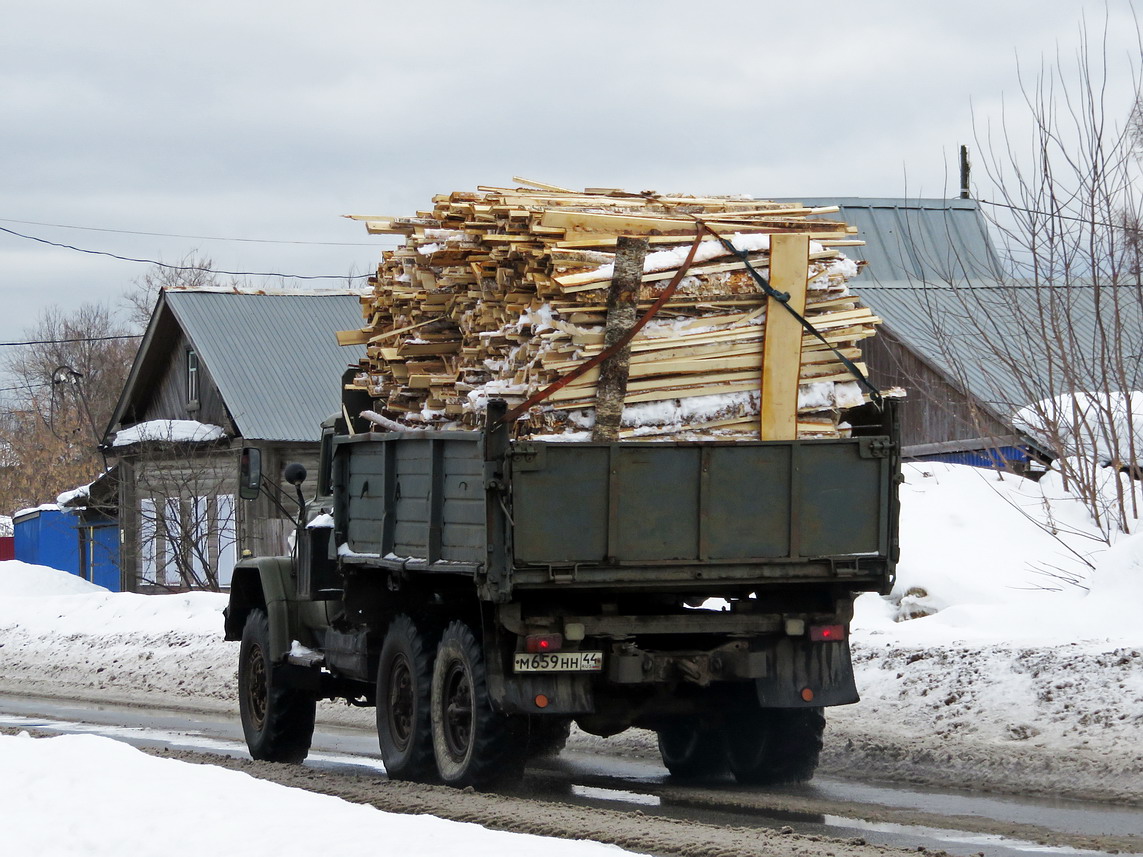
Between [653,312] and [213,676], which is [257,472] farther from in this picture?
[213,676]

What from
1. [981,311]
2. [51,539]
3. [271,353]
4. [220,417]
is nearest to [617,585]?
[981,311]

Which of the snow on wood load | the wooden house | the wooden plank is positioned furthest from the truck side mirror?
the wooden house

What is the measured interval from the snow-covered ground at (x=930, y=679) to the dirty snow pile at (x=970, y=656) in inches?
0.7

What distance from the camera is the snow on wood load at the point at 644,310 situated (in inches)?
345

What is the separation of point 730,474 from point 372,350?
326cm

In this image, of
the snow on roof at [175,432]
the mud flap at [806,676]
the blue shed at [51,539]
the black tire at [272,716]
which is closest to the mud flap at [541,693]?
the mud flap at [806,676]

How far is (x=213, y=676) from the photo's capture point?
1762 cm

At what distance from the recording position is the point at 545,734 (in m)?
9.91

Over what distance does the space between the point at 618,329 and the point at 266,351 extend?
26.5 m

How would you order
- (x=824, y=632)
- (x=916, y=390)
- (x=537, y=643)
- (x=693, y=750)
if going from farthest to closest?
(x=916, y=390), (x=693, y=750), (x=824, y=632), (x=537, y=643)

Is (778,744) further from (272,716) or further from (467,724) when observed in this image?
(272,716)

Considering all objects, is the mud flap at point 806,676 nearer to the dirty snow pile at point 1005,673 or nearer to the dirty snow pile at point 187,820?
the dirty snow pile at point 1005,673

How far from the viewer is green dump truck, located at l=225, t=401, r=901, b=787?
842 centimetres

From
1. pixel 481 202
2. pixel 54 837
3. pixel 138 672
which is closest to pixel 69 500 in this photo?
pixel 138 672
